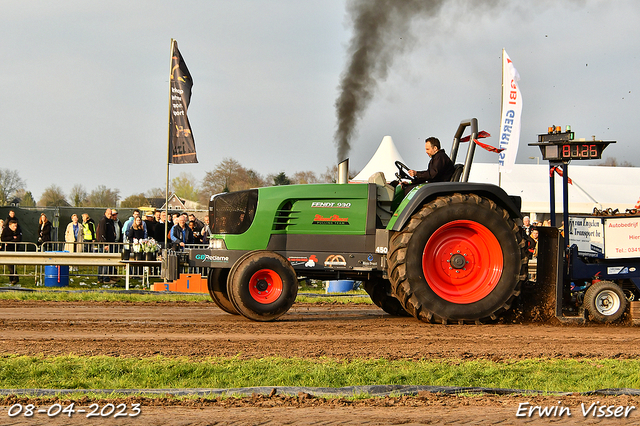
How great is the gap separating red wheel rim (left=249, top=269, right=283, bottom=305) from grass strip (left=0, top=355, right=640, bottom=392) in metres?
2.58

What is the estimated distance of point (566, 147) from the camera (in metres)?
8.97

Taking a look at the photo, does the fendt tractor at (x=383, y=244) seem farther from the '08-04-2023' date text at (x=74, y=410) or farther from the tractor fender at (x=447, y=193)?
the '08-04-2023' date text at (x=74, y=410)

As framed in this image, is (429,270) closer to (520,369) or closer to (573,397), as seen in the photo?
(520,369)

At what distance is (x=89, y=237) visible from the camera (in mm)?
15977

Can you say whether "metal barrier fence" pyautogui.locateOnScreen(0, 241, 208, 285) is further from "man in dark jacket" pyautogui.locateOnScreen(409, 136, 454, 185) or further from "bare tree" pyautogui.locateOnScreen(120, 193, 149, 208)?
"bare tree" pyautogui.locateOnScreen(120, 193, 149, 208)

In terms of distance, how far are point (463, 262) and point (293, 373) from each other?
3.90m

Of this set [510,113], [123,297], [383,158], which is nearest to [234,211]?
[123,297]

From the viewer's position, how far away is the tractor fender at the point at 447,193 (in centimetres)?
834

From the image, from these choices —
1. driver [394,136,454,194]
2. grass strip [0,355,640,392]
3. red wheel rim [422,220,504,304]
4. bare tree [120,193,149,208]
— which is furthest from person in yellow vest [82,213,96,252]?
bare tree [120,193,149,208]

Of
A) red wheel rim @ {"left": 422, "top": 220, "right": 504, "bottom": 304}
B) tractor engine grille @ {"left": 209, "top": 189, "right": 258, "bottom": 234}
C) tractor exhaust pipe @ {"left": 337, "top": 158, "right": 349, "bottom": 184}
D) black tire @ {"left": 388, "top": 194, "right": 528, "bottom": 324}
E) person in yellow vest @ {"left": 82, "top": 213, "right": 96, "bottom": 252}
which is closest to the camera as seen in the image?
black tire @ {"left": 388, "top": 194, "right": 528, "bottom": 324}

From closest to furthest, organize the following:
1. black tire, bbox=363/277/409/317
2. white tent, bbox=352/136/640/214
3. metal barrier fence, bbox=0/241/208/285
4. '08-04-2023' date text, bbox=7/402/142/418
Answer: '08-04-2023' date text, bbox=7/402/142/418, black tire, bbox=363/277/409/317, metal barrier fence, bbox=0/241/208/285, white tent, bbox=352/136/640/214

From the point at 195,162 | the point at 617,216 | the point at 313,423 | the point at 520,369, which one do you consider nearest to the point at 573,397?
the point at 520,369

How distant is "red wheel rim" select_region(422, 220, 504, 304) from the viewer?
852 centimetres

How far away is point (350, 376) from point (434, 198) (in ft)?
12.3
